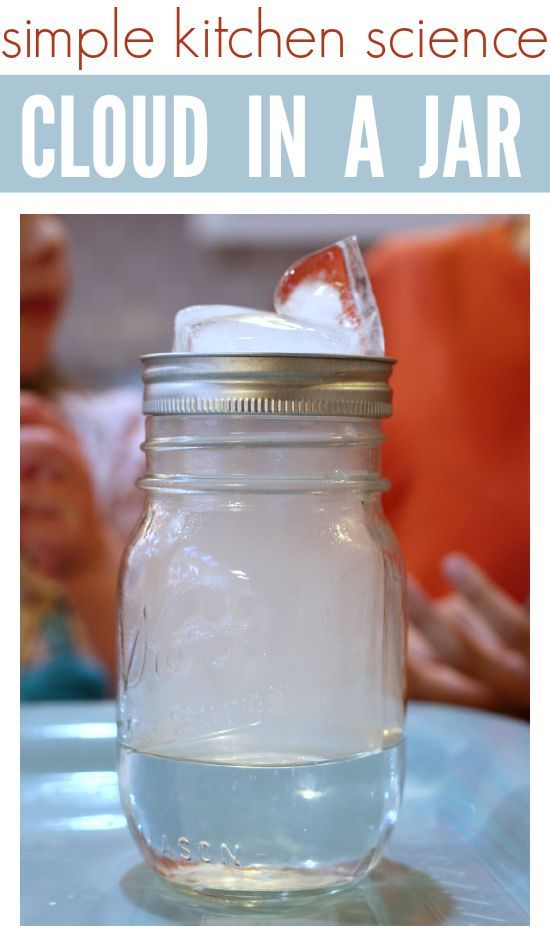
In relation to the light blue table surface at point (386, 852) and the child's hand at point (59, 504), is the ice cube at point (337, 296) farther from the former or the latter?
the child's hand at point (59, 504)

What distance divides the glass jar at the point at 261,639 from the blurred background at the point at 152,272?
0.86m

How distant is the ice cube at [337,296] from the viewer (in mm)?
519

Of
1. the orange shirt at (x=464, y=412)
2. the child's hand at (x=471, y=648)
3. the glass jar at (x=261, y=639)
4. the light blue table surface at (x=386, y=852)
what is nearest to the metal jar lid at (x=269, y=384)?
the glass jar at (x=261, y=639)

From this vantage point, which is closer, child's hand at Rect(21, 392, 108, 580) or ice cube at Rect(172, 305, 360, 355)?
ice cube at Rect(172, 305, 360, 355)

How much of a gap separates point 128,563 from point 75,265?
0.90 meters

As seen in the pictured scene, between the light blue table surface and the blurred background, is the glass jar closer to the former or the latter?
the light blue table surface

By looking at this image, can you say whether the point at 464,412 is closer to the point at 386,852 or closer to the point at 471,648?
the point at 471,648

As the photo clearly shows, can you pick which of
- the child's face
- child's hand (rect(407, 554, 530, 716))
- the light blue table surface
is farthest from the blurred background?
the light blue table surface

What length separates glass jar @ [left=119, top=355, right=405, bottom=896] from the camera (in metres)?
0.47

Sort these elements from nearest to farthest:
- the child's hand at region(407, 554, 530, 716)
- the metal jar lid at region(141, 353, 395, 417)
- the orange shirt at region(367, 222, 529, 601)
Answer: the metal jar lid at region(141, 353, 395, 417) → the child's hand at region(407, 554, 530, 716) → the orange shirt at region(367, 222, 529, 601)

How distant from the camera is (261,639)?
48 cm

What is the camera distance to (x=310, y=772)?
18.7 inches

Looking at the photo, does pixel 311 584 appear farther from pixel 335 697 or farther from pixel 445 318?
pixel 445 318
